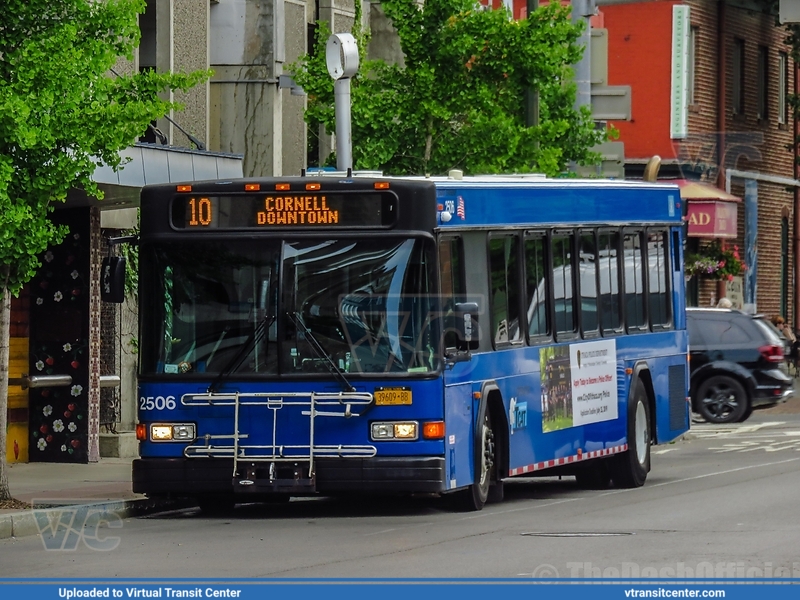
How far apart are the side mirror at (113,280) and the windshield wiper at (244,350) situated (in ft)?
3.37

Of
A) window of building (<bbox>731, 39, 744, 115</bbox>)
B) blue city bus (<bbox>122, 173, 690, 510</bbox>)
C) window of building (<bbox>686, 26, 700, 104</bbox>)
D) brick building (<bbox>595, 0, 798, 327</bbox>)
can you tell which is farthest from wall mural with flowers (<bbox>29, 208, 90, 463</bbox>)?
window of building (<bbox>731, 39, 744, 115</bbox>)

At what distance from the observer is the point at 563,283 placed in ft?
57.6

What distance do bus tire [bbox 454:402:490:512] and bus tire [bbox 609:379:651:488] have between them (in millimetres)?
3443

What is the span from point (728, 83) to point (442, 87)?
22.1 m

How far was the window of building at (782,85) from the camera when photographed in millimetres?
49812

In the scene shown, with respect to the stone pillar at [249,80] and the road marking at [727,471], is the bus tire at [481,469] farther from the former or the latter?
the stone pillar at [249,80]

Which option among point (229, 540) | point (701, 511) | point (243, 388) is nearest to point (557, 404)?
point (701, 511)

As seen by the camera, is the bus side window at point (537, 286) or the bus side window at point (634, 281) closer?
the bus side window at point (537, 286)

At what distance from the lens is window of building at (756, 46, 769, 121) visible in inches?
1907

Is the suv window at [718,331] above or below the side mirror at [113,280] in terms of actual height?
below

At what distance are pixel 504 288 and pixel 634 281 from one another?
346 centimetres

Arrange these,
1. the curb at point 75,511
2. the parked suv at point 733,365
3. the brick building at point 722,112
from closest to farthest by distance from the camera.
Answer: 1. the curb at point 75,511
2. the parked suv at point 733,365
3. the brick building at point 722,112

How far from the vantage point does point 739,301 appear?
4638 centimetres

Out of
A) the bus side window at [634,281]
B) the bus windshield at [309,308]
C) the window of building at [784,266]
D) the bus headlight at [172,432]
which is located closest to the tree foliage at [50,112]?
the bus windshield at [309,308]
